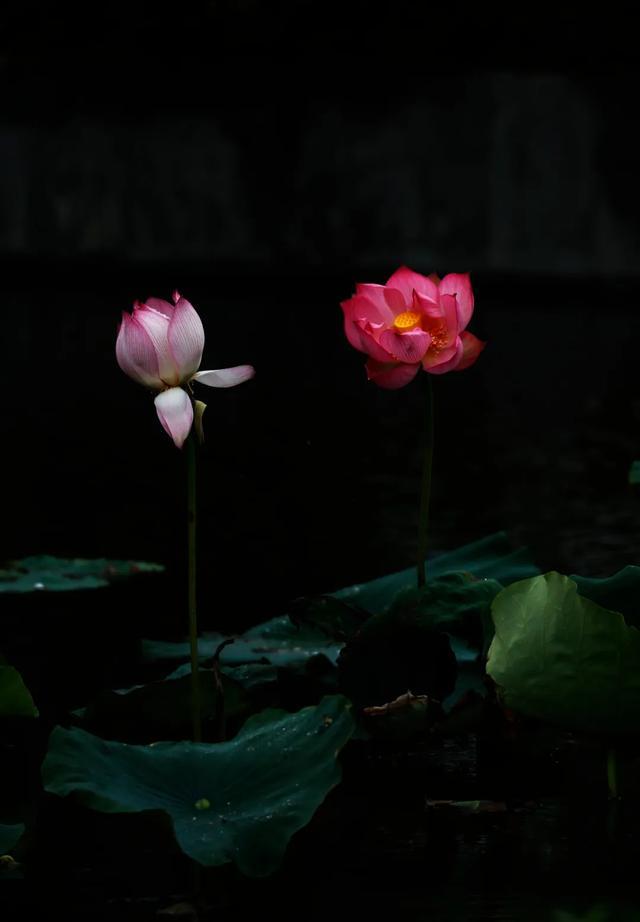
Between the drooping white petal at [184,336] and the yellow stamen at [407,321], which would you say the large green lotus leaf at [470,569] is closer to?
the yellow stamen at [407,321]

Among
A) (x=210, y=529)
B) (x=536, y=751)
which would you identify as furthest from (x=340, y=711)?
(x=210, y=529)

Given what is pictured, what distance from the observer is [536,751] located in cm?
146

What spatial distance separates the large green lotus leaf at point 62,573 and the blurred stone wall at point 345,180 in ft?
28.3

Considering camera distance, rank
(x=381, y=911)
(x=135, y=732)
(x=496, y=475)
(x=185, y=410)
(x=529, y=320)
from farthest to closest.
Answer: (x=529, y=320) < (x=496, y=475) < (x=135, y=732) < (x=185, y=410) < (x=381, y=911)

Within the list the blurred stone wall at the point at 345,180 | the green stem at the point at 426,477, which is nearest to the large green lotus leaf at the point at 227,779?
the green stem at the point at 426,477

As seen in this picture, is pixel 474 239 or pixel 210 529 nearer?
pixel 210 529

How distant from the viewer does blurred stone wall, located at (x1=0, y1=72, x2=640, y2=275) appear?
1070 cm

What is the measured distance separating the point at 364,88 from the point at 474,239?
3.90 feet

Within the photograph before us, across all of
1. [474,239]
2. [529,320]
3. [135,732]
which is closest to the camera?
[135,732]

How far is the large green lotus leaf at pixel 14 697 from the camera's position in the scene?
1.25 metres

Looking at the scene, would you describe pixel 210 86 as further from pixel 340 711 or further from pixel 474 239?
pixel 340 711

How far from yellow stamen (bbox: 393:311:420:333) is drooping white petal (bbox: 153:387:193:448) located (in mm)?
286

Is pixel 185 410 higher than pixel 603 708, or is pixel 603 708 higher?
pixel 185 410

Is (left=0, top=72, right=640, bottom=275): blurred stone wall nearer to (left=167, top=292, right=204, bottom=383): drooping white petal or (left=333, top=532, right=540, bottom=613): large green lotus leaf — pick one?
(left=333, top=532, right=540, bottom=613): large green lotus leaf
